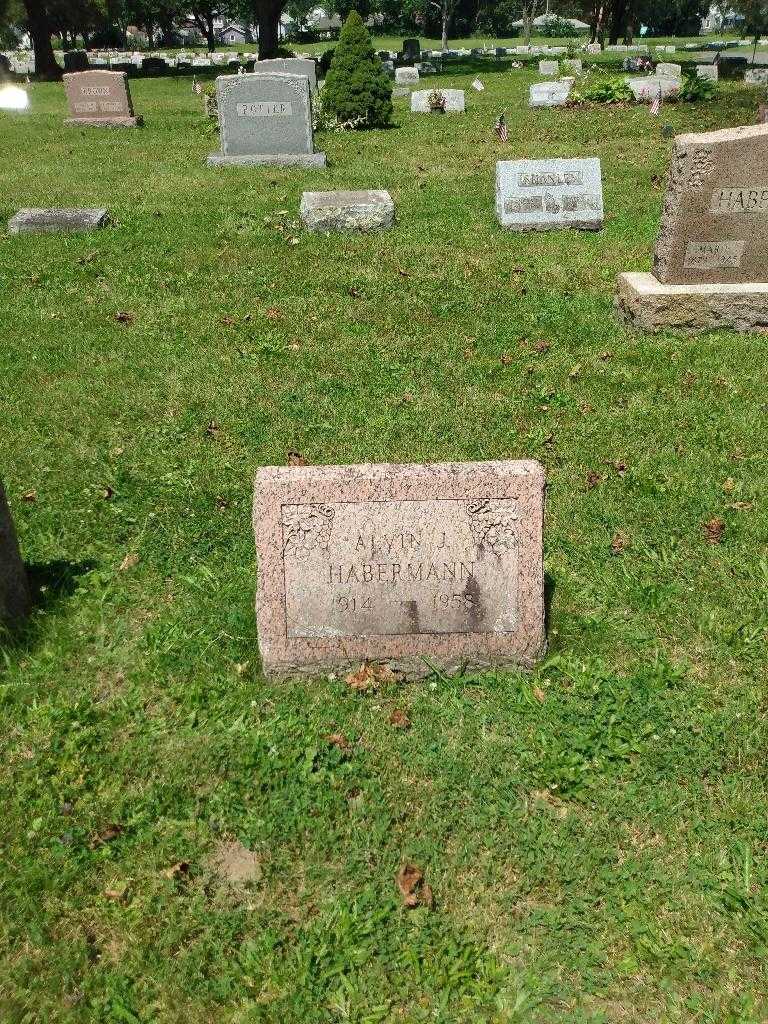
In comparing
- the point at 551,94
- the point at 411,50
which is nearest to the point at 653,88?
the point at 551,94

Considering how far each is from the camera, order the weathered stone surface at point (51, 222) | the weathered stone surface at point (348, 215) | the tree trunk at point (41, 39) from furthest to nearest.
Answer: the tree trunk at point (41, 39) → the weathered stone surface at point (51, 222) → the weathered stone surface at point (348, 215)

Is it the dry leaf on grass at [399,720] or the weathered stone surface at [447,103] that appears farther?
the weathered stone surface at [447,103]

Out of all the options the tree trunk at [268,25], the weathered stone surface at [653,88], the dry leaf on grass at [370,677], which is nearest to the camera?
the dry leaf on grass at [370,677]

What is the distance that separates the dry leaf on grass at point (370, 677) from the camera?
152 inches

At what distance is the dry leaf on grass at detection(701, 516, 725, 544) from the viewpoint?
4.86 m

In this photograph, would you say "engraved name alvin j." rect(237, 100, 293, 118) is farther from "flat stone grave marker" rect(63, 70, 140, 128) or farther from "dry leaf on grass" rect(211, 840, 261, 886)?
"dry leaf on grass" rect(211, 840, 261, 886)

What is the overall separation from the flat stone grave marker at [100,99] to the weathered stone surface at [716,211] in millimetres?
17527

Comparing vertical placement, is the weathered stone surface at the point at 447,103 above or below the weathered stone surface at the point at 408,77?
below

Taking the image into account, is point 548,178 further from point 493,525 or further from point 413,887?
point 413,887

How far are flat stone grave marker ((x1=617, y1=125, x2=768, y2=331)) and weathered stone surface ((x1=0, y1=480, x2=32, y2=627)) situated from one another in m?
6.16

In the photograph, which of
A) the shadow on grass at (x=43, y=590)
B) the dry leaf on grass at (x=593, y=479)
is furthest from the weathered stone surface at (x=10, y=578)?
the dry leaf on grass at (x=593, y=479)

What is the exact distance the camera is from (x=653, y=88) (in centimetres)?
2119

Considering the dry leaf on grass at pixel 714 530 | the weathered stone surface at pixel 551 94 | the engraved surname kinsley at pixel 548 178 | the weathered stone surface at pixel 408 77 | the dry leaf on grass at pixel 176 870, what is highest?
the weathered stone surface at pixel 408 77

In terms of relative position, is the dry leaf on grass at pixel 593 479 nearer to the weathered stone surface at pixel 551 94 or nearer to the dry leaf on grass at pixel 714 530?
the dry leaf on grass at pixel 714 530
